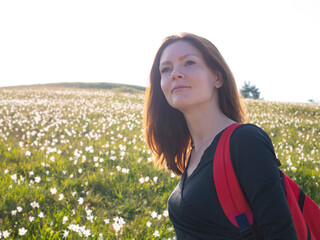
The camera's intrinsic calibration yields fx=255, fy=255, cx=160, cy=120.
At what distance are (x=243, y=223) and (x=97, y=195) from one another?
12.0 feet

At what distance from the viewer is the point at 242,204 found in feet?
5.26

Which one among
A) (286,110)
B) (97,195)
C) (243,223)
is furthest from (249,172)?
(286,110)

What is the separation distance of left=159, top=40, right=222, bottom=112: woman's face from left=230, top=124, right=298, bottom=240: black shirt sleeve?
0.76 m

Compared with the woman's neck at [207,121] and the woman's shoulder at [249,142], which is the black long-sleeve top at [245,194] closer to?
the woman's shoulder at [249,142]

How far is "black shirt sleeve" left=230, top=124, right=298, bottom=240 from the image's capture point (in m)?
1.47

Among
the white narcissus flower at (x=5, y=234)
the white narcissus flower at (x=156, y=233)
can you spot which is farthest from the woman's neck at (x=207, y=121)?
the white narcissus flower at (x=5, y=234)

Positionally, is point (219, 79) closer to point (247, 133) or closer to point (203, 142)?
point (203, 142)

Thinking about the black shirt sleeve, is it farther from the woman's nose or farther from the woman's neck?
the woman's nose

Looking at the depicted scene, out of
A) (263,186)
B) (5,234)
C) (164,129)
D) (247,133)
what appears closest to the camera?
(263,186)

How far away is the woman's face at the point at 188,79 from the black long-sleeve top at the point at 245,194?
0.49 m

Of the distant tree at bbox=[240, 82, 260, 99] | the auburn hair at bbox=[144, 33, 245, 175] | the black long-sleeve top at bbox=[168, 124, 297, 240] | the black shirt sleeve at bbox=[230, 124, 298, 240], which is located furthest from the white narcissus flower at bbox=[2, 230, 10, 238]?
the distant tree at bbox=[240, 82, 260, 99]

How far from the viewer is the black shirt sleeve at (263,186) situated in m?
1.47

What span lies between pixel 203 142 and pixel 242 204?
37.0 inches

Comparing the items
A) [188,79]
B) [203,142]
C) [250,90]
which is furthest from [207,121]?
[250,90]
